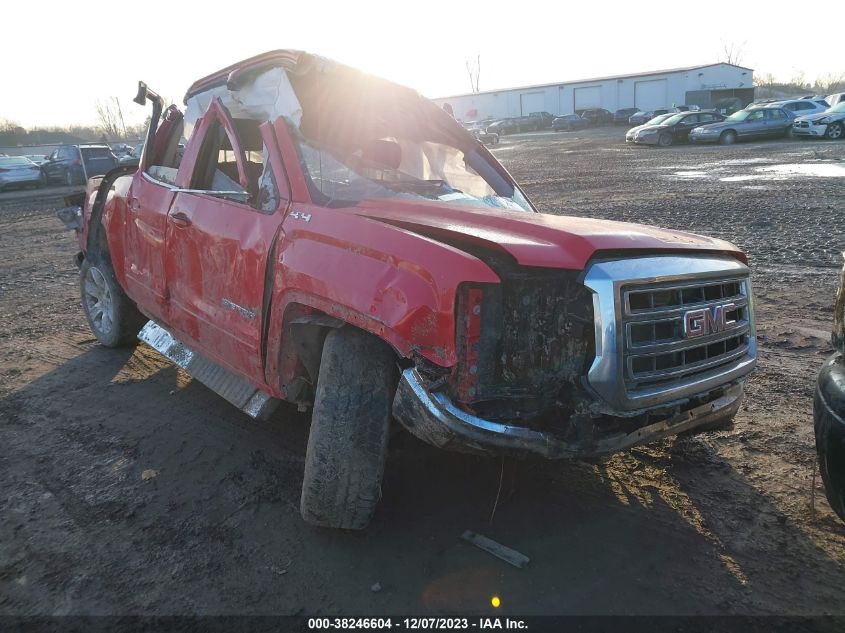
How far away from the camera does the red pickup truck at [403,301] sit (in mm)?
2328

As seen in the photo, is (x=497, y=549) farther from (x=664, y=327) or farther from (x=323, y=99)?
(x=323, y=99)

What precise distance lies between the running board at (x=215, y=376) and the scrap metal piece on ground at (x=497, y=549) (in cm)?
118

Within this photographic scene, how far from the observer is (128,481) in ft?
10.7

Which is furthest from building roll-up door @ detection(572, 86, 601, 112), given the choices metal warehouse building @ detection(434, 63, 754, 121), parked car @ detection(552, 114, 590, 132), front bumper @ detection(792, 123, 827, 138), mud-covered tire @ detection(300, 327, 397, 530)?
mud-covered tire @ detection(300, 327, 397, 530)

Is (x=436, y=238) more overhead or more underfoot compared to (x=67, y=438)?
more overhead

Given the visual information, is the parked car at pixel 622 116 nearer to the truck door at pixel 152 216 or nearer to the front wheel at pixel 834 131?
the front wheel at pixel 834 131

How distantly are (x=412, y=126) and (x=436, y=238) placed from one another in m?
1.49

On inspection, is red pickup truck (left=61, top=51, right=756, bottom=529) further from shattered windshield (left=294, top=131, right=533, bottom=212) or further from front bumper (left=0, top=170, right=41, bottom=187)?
front bumper (left=0, top=170, right=41, bottom=187)

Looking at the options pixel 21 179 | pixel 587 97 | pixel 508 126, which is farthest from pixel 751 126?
pixel 587 97

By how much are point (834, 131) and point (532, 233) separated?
2737 centimetres

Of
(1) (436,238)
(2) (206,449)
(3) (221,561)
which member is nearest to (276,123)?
(1) (436,238)

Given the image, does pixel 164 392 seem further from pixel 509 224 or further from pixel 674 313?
pixel 674 313

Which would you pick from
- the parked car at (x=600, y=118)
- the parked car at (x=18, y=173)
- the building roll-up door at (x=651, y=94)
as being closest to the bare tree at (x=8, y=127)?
the parked car at (x=18, y=173)

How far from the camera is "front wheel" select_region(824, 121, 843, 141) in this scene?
2395 cm
